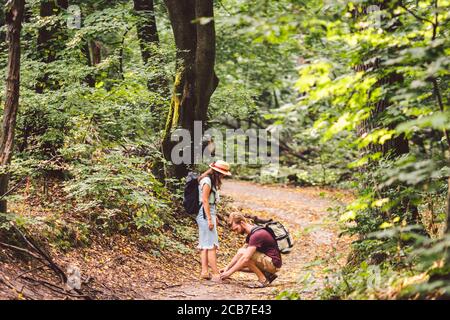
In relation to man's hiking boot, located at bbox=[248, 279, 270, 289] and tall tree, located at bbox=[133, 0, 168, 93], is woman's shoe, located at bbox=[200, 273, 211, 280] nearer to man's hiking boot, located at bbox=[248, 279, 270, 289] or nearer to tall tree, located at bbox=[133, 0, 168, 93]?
man's hiking boot, located at bbox=[248, 279, 270, 289]

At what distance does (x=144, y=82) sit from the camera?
11.1 metres

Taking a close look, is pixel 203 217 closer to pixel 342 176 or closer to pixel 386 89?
pixel 386 89

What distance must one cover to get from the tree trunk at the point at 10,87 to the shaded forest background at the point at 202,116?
0.02 metres

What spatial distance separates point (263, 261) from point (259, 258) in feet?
0.25

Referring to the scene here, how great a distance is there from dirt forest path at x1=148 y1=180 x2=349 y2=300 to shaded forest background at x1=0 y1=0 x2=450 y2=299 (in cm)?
45

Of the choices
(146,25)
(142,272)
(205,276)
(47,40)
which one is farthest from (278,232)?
(146,25)

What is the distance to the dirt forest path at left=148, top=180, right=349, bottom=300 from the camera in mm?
7113

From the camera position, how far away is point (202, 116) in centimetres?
1248

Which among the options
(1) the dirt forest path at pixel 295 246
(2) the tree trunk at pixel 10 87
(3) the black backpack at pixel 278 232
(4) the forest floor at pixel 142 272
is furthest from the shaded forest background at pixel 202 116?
Result: (3) the black backpack at pixel 278 232

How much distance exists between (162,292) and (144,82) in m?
4.74

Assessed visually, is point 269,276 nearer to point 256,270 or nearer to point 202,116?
point 256,270

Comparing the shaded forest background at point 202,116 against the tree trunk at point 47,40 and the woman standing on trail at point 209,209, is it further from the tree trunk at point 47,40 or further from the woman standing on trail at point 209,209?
the woman standing on trail at point 209,209
